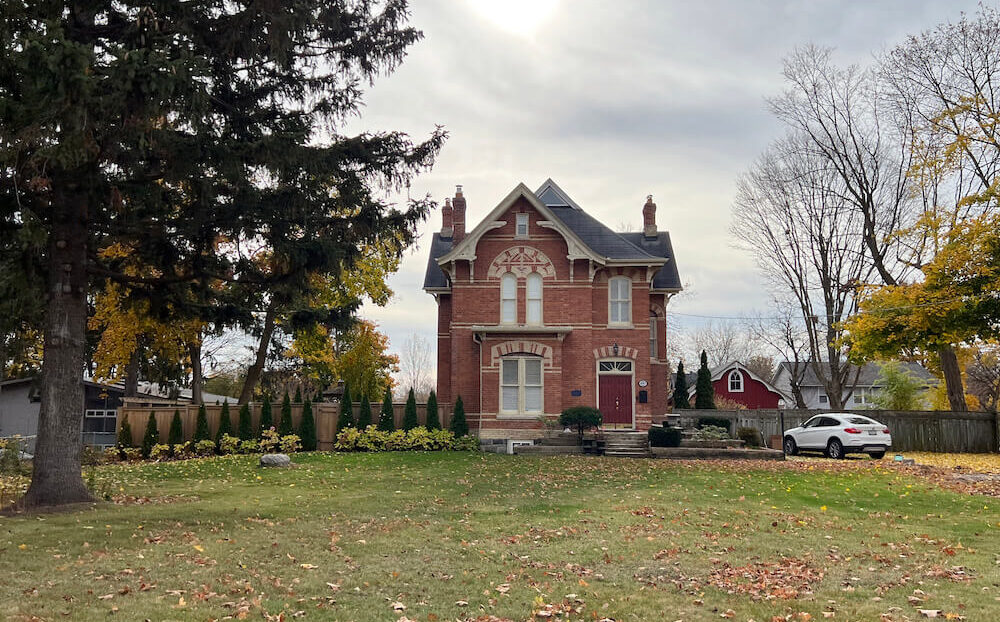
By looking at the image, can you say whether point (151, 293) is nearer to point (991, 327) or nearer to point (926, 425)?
point (991, 327)

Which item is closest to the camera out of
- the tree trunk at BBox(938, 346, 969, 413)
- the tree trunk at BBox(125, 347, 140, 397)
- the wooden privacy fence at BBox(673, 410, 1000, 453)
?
the wooden privacy fence at BBox(673, 410, 1000, 453)

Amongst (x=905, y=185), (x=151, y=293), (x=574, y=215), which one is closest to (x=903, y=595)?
(x=151, y=293)

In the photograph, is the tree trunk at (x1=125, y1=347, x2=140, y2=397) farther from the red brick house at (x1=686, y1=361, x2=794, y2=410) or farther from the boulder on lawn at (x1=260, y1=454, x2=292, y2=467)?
the red brick house at (x1=686, y1=361, x2=794, y2=410)

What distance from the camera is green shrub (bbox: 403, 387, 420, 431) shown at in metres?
28.1

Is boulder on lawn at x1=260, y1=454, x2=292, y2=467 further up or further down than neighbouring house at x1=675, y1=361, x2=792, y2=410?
further down

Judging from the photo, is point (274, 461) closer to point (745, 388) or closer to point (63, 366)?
point (63, 366)

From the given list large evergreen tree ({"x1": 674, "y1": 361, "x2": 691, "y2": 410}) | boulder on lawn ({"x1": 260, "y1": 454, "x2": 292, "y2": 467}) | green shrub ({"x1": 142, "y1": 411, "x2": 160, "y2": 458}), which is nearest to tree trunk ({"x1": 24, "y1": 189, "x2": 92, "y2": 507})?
boulder on lawn ({"x1": 260, "y1": 454, "x2": 292, "y2": 467})

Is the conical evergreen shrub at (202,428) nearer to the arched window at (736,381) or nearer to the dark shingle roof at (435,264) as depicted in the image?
the dark shingle roof at (435,264)

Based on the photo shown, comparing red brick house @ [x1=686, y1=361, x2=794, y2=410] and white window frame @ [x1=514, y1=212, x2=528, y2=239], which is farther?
red brick house @ [x1=686, y1=361, x2=794, y2=410]

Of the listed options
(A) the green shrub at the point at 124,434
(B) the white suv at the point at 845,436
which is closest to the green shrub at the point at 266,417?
(A) the green shrub at the point at 124,434

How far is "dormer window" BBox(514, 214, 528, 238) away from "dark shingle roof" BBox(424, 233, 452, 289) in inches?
164

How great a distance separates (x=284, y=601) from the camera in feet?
22.5

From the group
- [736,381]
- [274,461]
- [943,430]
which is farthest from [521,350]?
[736,381]

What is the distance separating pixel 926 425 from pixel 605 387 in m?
12.7
